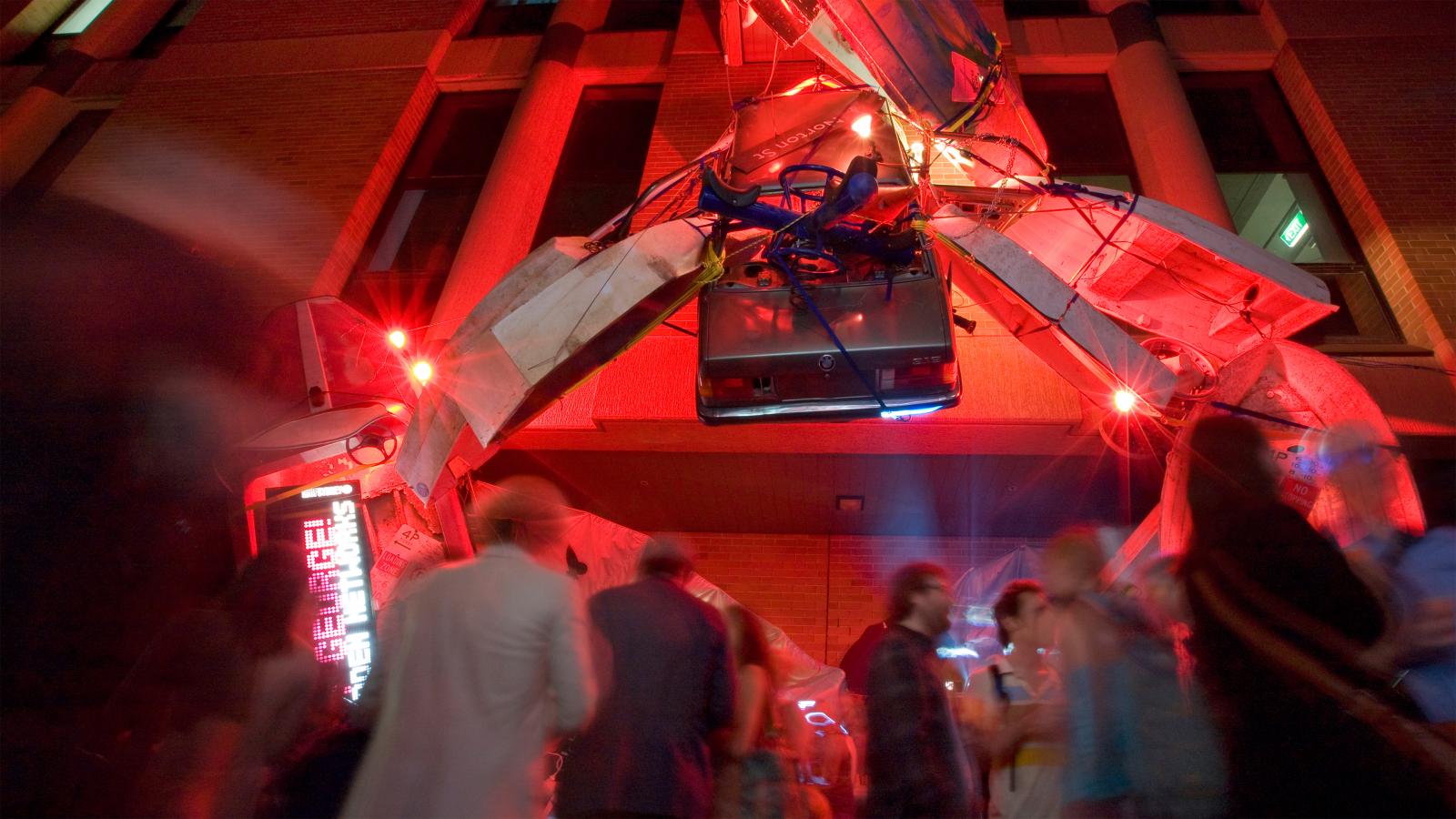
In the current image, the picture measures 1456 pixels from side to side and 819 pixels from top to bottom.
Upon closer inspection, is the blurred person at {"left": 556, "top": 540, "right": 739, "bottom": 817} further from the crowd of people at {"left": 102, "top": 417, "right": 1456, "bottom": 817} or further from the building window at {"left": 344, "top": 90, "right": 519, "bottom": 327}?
the building window at {"left": 344, "top": 90, "right": 519, "bottom": 327}

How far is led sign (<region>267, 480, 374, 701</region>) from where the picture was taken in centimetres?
536

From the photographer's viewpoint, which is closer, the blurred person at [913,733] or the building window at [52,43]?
the blurred person at [913,733]

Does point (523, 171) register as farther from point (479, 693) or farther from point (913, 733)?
point (913, 733)

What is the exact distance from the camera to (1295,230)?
7.75m

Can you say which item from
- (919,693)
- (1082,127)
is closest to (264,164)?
(919,693)

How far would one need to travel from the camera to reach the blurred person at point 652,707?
9.05ft

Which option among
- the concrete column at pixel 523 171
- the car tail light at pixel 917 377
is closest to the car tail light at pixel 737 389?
the car tail light at pixel 917 377

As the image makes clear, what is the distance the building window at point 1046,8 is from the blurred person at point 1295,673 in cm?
929

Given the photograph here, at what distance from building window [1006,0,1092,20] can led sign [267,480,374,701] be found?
9.70 metres

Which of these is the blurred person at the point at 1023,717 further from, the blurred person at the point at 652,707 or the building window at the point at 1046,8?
the building window at the point at 1046,8

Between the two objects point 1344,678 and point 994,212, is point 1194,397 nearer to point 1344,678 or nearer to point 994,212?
point 994,212

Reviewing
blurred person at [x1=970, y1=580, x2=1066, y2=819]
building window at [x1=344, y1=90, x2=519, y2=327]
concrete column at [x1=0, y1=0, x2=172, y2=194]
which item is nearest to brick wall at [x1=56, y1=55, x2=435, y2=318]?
building window at [x1=344, y1=90, x2=519, y2=327]

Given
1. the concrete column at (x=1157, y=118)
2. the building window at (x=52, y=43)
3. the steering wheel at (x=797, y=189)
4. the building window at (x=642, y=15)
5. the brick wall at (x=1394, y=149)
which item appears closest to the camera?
the steering wheel at (x=797, y=189)

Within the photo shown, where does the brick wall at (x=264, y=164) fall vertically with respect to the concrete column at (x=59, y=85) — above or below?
below
